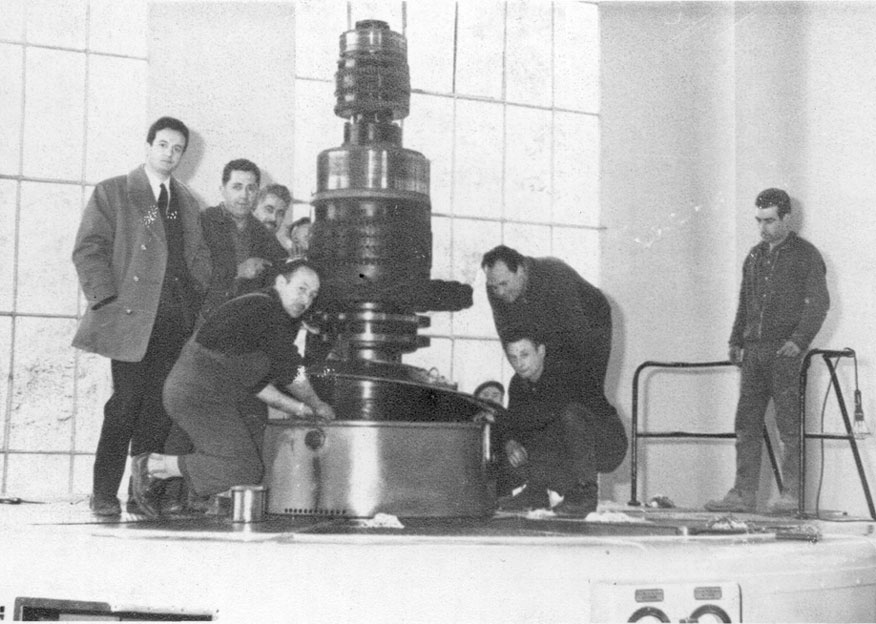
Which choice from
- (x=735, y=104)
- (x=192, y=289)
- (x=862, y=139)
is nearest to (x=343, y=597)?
(x=192, y=289)

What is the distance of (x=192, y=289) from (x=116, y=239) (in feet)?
0.89

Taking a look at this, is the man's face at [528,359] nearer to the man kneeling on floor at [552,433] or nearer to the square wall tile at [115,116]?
the man kneeling on floor at [552,433]

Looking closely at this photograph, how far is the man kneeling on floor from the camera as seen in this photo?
250 cm

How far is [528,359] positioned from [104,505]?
1.21 metres

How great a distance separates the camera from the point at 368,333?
7.38 ft

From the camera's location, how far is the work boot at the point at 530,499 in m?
2.62

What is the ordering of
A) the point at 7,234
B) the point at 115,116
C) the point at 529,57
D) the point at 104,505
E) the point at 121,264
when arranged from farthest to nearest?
1. the point at 529,57
2. the point at 115,116
3. the point at 7,234
4. the point at 121,264
5. the point at 104,505

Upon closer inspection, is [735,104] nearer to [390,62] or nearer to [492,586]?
[390,62]

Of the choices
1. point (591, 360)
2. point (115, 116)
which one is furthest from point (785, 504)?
point (115, 116)

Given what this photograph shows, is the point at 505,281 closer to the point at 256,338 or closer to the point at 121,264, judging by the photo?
the point at 256,338

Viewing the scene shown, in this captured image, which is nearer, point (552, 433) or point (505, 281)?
point (552, 433)

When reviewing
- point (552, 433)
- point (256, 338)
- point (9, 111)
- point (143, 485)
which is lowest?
point (143, 485)

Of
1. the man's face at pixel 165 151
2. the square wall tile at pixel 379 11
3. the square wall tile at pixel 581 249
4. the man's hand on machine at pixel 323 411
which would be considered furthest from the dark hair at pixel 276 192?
the square wall tile at pixel 581 249

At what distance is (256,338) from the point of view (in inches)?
96.4
